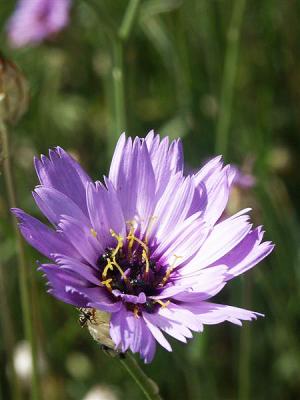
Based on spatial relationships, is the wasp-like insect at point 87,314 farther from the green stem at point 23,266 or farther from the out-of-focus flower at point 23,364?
the out-of-focus flower at point 23,364

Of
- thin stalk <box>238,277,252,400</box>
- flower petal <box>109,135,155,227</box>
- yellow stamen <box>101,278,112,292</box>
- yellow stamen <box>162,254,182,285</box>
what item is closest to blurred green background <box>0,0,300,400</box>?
thin stalk <box>238,277,252,400</box>

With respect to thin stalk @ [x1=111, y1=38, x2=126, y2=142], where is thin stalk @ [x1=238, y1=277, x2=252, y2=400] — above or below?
below

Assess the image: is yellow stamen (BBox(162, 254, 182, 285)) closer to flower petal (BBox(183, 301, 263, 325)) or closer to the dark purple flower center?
the dark purple flower center

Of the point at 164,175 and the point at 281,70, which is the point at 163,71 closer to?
the point at 281,70

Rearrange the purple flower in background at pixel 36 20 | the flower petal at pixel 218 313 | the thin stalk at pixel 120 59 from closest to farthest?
the flower petal at pixel 218 313 < the thin stalk at pixel 120 59 < the purple flower in background at pixel 36 20

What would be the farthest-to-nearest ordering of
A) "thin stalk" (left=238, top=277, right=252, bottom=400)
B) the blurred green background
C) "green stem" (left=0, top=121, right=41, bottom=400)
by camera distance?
the blurred green background → "thin stalk" (left=238, top=277, right=252, bottom=400) → "green stem" (left=0, top=121, right=41, bottom=400)

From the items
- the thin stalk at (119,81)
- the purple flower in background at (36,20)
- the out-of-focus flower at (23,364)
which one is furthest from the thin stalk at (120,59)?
the purple flower in background at (36,20)

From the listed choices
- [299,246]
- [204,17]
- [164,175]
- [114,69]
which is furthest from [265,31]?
[164,175]
